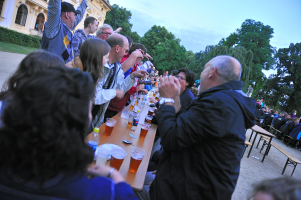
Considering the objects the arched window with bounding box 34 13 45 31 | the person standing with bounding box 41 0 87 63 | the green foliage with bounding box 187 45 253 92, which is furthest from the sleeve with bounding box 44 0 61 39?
the arched window with bounding box 34 13 45 31

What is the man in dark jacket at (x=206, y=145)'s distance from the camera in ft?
5.14

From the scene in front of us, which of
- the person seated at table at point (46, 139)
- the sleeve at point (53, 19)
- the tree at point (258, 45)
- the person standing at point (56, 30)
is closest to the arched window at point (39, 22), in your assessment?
the person standing at point (56, 30)

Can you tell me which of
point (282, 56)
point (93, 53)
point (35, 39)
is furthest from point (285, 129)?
point (35, 39)

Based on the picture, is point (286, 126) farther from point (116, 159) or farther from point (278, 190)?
point (278, 190)

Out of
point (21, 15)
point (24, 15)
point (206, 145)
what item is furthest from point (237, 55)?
point (21, 15)

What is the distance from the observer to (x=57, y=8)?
2.93m

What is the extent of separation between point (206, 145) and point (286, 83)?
34306 mm

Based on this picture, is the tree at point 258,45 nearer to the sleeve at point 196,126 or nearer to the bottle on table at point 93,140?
the sleeve at point 196,126

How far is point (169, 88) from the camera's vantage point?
196 cm

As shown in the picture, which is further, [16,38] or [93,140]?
[16,38]

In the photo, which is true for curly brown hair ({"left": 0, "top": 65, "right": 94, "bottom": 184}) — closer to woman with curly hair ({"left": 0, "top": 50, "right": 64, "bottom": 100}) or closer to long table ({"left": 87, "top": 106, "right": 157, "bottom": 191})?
woman with curly hair ({"left": 0, "top": 50, "right": 64, "bottom": 100})

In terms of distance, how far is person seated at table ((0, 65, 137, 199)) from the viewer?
738mm

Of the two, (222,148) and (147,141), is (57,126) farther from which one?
(147,141)

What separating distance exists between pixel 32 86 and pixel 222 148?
55.6 inches
